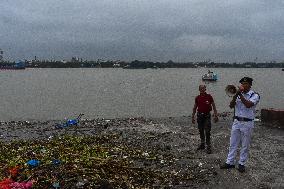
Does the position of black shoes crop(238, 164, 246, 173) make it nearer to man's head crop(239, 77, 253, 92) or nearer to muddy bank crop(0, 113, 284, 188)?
muddy bank crop(0, 113, 284, 188)

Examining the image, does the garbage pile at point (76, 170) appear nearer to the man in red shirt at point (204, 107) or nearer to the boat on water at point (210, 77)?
the man in red shirt at point (204, 107)

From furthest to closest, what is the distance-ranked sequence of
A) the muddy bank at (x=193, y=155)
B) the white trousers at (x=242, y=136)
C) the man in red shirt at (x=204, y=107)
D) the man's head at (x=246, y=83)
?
the man in red shirt at (x=204, y=107)
the white trousers at (x=242, y=136)
the man's head at (x=246, y=83)
the muddy bank at (x=193, y=155)

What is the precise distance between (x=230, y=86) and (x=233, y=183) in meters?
2.39

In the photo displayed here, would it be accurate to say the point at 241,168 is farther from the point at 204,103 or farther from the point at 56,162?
the point at 56,162

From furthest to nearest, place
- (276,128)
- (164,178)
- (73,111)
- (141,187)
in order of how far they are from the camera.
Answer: (73,111) < (276,128) < (164,178) < (141,187)

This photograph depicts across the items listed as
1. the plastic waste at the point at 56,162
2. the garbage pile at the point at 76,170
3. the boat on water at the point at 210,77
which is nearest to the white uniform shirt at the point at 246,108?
the garbage pile at the point at 76,170

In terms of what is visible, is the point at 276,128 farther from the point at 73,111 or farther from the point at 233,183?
the point at 73,111

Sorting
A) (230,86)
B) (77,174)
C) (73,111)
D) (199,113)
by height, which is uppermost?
(230,86)

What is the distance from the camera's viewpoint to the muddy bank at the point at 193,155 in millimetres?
10070

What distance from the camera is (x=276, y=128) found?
749 inches

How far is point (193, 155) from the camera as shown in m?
13.0

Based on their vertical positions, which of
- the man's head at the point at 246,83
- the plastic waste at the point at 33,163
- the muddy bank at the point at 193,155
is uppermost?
the man's head at the point at 246,83

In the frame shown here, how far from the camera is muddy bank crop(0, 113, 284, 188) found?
10070mm

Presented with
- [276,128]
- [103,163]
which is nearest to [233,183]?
[103,163]
